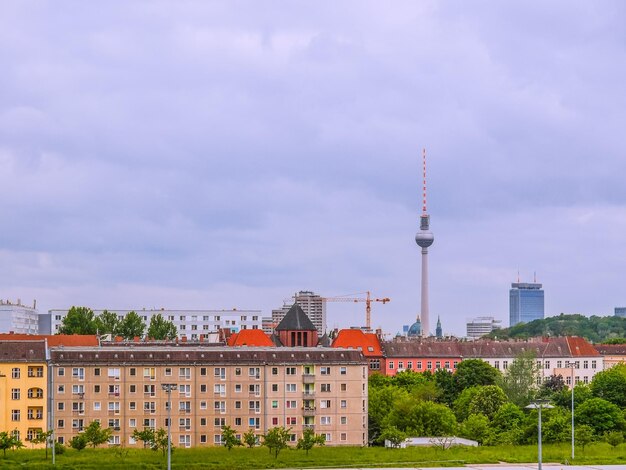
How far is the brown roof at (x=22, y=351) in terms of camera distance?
100812 millimetres

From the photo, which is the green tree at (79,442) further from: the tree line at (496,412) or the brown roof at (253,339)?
the brown roof at (253,339)

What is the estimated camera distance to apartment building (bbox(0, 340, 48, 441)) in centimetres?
10000

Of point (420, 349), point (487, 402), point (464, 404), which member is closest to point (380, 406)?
point (487, 402)

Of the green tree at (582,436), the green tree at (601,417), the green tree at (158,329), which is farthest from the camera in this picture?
the green tree at (158,329)

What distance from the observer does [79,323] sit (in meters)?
186

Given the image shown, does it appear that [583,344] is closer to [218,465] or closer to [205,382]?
[205,382]

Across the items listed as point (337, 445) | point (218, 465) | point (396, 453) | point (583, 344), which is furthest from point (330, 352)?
point (583, 344)

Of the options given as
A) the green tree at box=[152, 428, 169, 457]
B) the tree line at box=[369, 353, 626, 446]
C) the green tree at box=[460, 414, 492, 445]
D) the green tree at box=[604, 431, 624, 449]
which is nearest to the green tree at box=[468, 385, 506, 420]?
the tree line at box=[369, 353, 626, 446]

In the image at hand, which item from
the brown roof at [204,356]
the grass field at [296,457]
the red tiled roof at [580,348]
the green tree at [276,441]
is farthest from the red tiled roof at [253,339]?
the green tree at [276,441]

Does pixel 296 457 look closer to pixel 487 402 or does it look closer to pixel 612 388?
pixel 487 402

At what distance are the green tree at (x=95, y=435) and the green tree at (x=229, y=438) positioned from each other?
A: 1052 cm

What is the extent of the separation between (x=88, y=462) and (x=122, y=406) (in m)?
16.7

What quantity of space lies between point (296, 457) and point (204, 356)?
1815cm

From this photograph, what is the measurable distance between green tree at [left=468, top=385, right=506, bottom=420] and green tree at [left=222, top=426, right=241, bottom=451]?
33966 millimetres
